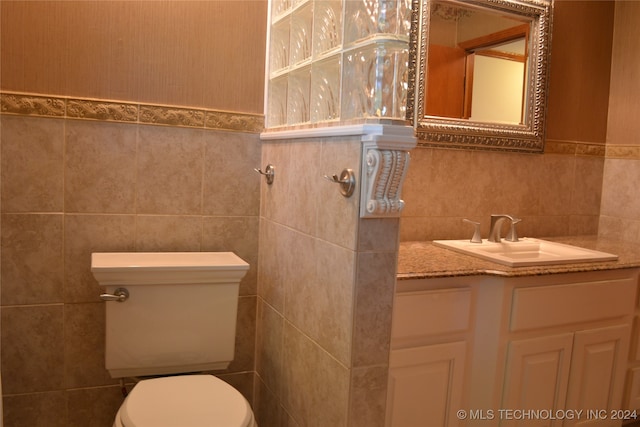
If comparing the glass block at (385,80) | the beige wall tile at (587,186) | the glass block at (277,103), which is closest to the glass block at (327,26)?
the glass block at (385,80)

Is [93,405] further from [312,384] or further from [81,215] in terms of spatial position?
[312,384]

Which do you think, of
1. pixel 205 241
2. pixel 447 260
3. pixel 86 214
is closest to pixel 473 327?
pixel 447 260

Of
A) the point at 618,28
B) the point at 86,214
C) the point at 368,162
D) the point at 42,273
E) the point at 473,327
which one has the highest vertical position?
the point at 618,28

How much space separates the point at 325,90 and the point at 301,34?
0.30 metres

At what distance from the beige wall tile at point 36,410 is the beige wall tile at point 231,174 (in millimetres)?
863

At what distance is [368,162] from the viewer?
1308mm

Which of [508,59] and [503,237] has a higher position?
[508,59]

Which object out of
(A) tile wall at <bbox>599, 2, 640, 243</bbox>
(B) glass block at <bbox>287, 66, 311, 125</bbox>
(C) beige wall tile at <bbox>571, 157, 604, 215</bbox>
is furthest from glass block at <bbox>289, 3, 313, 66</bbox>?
(A) tile wall at <bbox>599, 2, 640, 243</bbox>

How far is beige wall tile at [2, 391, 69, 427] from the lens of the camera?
1.82 m

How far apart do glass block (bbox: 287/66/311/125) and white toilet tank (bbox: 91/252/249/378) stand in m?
0.55

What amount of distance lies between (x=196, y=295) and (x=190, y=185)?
1.48 feet

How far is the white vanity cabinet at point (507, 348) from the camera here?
67.8 inches

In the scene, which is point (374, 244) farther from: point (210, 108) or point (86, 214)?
point (86, 214)

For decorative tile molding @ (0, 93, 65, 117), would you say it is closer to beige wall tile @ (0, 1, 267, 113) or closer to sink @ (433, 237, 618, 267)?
beige wall tile @ (0, 1, 267, 113)
